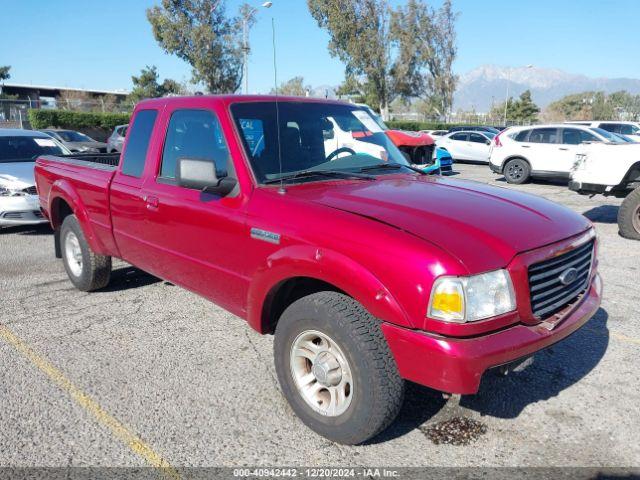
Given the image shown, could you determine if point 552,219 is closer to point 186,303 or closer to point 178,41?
point 186,303

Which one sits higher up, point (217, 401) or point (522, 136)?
point (522, 136)

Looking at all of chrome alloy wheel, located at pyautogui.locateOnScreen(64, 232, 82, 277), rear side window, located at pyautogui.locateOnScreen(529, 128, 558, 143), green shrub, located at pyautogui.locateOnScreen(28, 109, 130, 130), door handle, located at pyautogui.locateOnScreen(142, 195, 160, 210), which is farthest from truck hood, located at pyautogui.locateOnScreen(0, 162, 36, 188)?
green shrub, located at pyautogui.locateOnScreen(28, 109, 130, 130)

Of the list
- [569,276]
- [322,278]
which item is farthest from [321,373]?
[569,276]

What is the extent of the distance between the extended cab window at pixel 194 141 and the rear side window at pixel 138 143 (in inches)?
11.5

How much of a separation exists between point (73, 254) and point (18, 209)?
9.65ft

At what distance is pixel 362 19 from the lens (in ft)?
135

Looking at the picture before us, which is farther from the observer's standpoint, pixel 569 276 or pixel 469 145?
pixel 469 145

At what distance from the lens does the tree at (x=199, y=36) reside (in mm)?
33594

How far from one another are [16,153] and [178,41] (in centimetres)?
2790

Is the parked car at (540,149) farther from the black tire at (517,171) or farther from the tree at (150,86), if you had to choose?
the tree at (150,86)

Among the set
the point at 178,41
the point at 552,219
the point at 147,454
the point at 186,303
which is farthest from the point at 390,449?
the point at 178,41

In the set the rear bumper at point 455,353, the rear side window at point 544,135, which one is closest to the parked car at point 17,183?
the rear bumper at point 455,353

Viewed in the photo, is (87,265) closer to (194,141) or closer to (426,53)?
(194,141)

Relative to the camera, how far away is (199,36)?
33.6m
